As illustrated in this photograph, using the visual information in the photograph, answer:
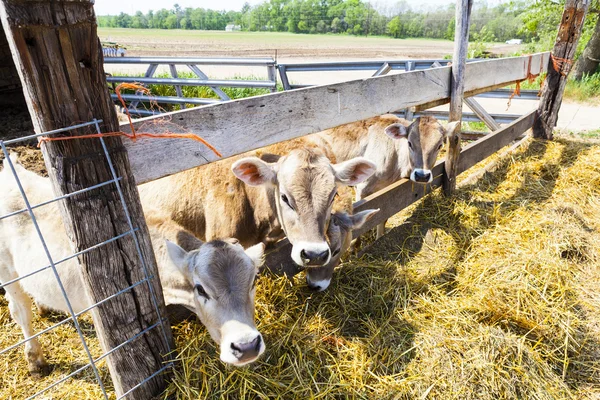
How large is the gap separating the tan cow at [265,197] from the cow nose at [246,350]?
2.90 ft

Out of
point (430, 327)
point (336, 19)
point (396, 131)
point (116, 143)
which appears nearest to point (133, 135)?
point (116, 143)

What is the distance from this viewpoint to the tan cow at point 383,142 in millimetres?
5113

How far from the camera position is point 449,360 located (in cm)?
273

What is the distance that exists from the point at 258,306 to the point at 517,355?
6.46ft

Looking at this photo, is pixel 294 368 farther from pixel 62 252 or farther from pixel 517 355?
pixel 62 252

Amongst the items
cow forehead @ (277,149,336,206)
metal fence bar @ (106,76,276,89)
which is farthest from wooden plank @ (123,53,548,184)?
metal fence bar @ (106,76,276,89)

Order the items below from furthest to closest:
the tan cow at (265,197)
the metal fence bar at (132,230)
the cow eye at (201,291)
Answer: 1. the tan cow at (265,197)
2. the cow eye at (201,291)
3. the metal fence bar at (132,230)

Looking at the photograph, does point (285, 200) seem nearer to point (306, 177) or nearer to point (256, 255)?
point (306, 177)

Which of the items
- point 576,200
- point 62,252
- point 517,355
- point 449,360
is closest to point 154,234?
point 62,252

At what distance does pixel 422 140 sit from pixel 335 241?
241 centimetres

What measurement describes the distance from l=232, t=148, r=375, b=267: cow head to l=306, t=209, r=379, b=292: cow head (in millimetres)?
221

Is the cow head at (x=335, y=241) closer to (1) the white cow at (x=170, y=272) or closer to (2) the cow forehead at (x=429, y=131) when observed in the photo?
(1) the white cow at (x=170, y=272)

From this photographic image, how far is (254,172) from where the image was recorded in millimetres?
3234

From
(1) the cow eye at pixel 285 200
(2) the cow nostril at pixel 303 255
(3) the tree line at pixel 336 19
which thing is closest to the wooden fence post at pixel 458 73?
(1) the cow eye at pixel 285 200
